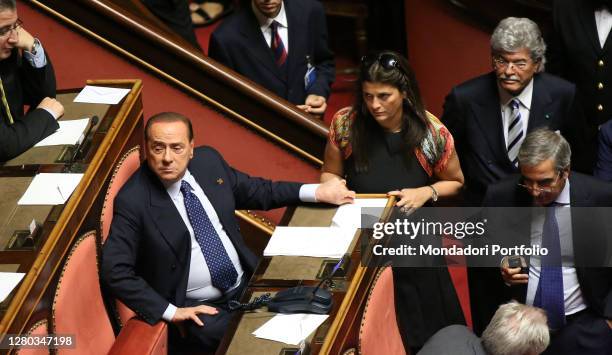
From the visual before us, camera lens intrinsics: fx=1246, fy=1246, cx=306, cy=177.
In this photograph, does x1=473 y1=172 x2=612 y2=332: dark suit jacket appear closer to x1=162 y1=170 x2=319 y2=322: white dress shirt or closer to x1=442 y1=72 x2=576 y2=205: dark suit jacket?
x1=442 y1=72 x2=576 y2=205: dark suit jacket

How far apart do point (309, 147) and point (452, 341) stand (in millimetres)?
1197

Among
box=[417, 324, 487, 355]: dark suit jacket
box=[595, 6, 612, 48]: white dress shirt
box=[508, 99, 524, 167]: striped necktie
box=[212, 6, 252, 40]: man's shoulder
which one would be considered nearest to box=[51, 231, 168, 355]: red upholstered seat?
box=[417, 324, 487, 355]: dark suit jacket

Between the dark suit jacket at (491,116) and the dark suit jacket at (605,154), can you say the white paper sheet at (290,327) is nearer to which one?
the dark suit jacket at (491,116)

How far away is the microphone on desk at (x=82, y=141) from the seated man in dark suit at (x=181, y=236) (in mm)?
203

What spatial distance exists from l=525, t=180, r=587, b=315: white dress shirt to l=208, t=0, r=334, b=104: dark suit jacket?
1221 millimetres

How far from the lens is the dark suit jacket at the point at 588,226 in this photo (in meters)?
4.09

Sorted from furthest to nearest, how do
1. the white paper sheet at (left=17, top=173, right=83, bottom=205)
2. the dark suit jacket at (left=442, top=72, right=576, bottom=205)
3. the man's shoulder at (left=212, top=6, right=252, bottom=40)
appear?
the man's shoulder at (left=212, top=6, right=252, bottom=40), the dark suit jacket at (left=442, top=72, right=576, bottom=205), the white paper sheet at (left=17, top=173, right=83, bottom=205)

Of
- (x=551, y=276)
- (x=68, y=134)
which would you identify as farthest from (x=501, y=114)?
(x=68, y=134)

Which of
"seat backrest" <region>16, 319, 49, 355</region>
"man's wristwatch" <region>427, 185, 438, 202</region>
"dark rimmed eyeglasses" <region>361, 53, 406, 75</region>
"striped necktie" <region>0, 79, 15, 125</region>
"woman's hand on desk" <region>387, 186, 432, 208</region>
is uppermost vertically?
"dark rimmed eyeglasses" <region>361, 53, 406, 75</region>

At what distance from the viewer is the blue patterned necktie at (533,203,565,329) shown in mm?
4125

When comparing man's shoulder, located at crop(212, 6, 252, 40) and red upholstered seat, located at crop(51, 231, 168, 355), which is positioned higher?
man's shoulder, located at crop(212, 6, 252, 40)

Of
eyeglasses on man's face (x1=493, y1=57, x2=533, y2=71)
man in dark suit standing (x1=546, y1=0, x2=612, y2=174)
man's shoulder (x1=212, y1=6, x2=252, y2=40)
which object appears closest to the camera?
eyeglasses on man's face (x1=493, y1=57, x2=533, y2=71)

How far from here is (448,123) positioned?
4547mm

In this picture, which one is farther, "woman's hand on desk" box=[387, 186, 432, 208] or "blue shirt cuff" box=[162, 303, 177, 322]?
"woman's hand on desk" box=[387, 186, 432, 208]
